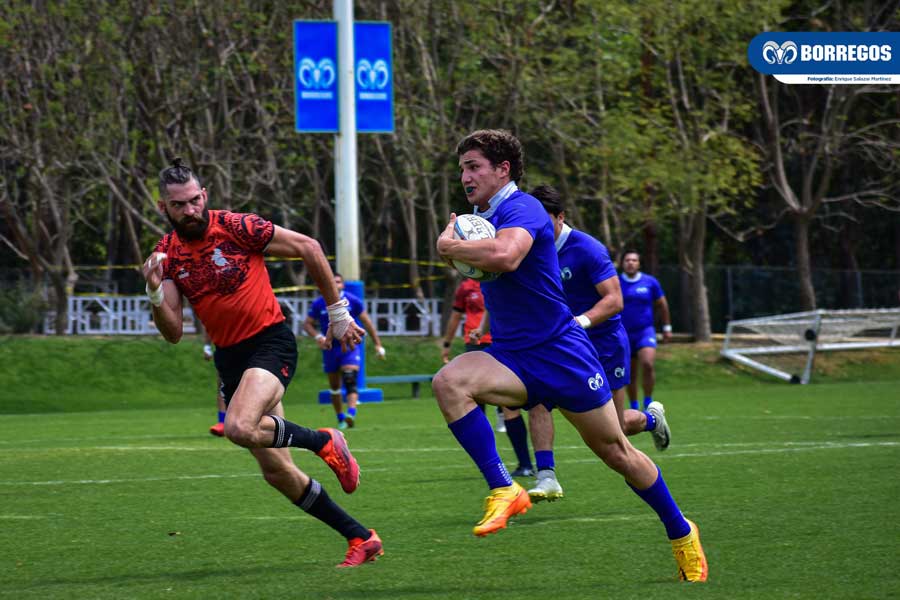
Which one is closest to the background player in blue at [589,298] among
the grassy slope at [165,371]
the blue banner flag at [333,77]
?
the blue banner flag at [333,77]

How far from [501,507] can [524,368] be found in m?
0.67

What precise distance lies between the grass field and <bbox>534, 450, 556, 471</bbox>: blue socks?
0.30m

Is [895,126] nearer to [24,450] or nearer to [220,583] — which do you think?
[24,450]

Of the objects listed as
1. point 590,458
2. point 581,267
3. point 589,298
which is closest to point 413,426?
point 590,458

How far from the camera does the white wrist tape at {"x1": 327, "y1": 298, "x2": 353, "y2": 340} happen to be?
7402 millimetres

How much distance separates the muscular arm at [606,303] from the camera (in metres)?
10.3

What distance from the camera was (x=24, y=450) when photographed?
15.3m

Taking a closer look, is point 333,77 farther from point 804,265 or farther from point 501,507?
point 501,507

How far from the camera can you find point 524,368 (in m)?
6.62

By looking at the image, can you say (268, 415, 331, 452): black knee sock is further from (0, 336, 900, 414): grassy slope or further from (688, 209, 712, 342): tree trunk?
(688, 209, 712, 342): tree trunk

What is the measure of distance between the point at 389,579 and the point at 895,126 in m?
32.0

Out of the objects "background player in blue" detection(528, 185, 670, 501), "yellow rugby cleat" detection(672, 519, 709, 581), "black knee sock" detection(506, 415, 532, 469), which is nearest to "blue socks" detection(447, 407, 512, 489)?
"yellow rugby cleat" detection(672, 519, 709, 581)

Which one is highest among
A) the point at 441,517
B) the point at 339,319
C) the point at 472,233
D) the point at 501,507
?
the point at 472,233

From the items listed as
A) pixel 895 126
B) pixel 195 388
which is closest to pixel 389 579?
pixel 195 388
